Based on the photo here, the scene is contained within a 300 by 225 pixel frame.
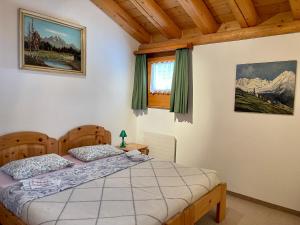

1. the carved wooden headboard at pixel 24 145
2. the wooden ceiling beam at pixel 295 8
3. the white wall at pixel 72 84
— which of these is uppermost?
the wooden ceiling beam at pixel 295 8

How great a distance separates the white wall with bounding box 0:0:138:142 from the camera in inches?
110

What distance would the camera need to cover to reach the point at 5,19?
8.92ft

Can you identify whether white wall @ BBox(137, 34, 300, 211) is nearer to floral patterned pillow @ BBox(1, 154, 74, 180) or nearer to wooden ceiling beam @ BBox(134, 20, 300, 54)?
wooden ceiling beam @ BBox(134, 20, 300, 54)

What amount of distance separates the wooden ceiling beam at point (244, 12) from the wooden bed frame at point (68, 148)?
2023mm

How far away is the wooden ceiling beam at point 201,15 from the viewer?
10.1 feet

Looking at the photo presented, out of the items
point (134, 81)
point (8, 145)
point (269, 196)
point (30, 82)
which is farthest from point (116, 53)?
point (269, 196)

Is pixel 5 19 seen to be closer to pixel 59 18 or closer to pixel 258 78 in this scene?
pixel 59 18

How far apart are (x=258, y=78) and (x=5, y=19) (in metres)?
3.11

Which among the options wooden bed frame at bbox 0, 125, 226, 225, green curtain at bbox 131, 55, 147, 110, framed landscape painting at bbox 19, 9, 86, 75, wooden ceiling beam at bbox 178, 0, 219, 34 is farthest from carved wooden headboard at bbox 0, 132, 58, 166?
wooden ceiling beam at bbox 178, 0, 219, 34

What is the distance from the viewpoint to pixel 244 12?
2.88 meters

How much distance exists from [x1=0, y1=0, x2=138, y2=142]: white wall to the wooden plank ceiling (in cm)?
27

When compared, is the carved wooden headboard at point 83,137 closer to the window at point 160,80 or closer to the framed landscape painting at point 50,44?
the framed landscape painting at point 50,44

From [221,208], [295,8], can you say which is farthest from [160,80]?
[221,208]

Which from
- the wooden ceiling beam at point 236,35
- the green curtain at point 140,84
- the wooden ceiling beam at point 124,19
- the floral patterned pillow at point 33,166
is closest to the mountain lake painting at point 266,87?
the wooden ceiling beam at point 236,35
